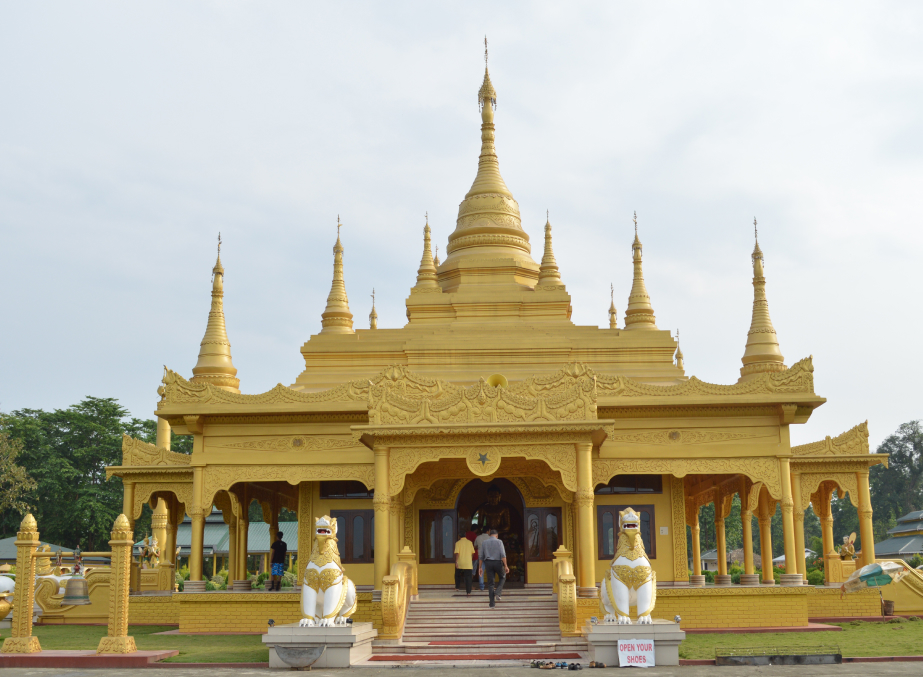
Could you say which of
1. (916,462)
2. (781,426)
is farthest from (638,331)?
(916,462)

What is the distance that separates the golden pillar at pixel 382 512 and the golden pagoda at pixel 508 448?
0.12 feet

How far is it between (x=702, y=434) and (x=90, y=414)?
42201 millimetres

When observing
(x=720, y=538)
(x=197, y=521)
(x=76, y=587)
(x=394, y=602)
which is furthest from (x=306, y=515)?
(x=720, y=538)

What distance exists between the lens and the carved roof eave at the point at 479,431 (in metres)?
16.5

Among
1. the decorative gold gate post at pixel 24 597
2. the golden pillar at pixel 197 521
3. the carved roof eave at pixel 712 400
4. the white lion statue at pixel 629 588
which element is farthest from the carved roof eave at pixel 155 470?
the white lion statue at pixel 629 588

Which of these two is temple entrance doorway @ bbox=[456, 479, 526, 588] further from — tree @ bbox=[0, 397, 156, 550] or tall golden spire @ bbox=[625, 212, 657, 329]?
tree @ bbox=[0, 397, 156, 550]

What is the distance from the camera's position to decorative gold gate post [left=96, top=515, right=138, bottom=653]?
45.9 feet

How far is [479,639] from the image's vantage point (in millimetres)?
15477

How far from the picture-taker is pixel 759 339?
24609 mm

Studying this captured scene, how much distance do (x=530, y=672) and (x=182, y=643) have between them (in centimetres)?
716

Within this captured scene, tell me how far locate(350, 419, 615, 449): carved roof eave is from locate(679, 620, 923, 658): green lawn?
3.87m

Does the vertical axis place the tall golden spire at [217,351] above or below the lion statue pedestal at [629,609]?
above

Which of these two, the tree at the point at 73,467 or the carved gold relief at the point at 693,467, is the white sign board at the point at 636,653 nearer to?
the carved gold relief at the point at 693,467

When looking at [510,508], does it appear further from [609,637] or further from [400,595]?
[609,637]
